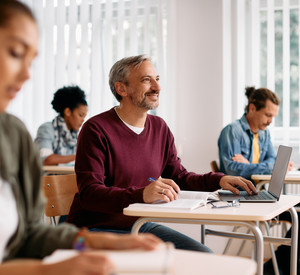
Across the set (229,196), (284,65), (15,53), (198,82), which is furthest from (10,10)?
(284,65)

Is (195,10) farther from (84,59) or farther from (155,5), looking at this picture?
(84,59)

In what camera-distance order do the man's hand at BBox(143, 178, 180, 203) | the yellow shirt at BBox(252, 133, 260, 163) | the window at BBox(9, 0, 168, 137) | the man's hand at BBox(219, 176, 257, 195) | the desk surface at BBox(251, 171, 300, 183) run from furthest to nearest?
the window at BBox(9, 0, 168, 137) → the yellow shirt at BBox(252, 133, 260, 163) → the desk surface at BBox(251, 171, 300, 183) → the man's hand at BBox(219, 176, 257, 195) → the man's hand at BBox(143, 178, 180, 203)

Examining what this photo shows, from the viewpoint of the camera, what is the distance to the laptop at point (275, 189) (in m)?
1.94

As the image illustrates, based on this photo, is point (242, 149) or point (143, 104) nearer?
point (143, 104)

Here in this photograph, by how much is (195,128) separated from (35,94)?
1.72 metres

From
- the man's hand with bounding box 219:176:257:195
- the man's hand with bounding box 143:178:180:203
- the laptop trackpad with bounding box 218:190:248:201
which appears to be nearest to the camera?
the man's hand with bounding box 143:178:180:203

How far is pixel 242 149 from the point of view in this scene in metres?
3.76

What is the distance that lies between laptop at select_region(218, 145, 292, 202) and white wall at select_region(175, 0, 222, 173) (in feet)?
6.86

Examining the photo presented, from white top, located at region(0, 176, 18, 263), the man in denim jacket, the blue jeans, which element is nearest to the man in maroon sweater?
the blue jeans

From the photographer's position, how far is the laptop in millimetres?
1943

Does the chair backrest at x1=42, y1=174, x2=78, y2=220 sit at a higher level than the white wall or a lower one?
lower

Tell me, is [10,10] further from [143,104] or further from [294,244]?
[294,244]

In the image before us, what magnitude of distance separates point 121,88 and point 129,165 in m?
0.44

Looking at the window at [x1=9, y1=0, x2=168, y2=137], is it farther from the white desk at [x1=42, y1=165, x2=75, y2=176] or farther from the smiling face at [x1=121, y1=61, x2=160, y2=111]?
the smiling face at [x1=121, y1=61, x2=160, y2=111]
